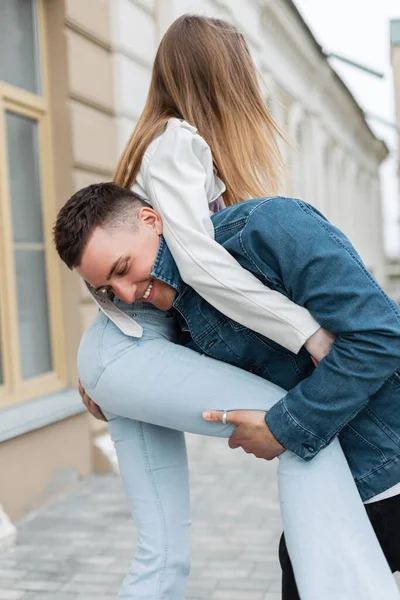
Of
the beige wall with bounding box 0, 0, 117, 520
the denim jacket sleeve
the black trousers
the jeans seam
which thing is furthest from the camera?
the beige wall with bounding box 0, 0, 117, 520

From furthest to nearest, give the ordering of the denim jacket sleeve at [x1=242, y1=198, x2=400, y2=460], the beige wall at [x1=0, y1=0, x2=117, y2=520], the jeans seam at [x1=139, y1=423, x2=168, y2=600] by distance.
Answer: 1. the beige wall at [x1=0, y1=0, x2=117, y2=520]
2. the jeans seam at [x1=139, y1=423, x2=168, y2=600]
3. the denim jacket sleeve at [x1=242, y1=198, x2=400, y2=460]

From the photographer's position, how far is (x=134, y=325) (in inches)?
77.9

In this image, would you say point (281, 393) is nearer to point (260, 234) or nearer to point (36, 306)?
point (260, 234)

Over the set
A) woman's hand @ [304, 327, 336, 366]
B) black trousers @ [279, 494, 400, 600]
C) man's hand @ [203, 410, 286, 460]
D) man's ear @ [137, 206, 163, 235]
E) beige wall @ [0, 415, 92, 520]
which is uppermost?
man's ear @ [137, 206, 163, 235]

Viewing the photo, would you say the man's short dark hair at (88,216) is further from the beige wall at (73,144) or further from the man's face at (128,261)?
the beige wall at (73,144)

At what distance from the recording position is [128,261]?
1.86 m

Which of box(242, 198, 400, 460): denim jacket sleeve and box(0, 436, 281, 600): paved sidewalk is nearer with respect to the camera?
box(242, 198, 400, 460): denim jacket sleeve

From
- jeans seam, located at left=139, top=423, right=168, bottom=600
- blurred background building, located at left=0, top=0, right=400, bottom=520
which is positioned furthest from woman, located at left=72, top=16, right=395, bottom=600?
blurred background building, located at left=0, top=0, right=400, bottom=520

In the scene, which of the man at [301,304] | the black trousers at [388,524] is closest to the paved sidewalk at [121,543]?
the black trousers at [388,524]

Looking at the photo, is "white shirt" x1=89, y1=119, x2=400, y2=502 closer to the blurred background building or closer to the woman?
the woman

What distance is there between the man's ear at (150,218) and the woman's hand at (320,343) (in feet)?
1.41

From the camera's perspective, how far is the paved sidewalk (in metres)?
3.60

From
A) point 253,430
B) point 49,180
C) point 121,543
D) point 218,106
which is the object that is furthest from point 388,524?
point 49,180

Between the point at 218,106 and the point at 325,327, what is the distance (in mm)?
721
